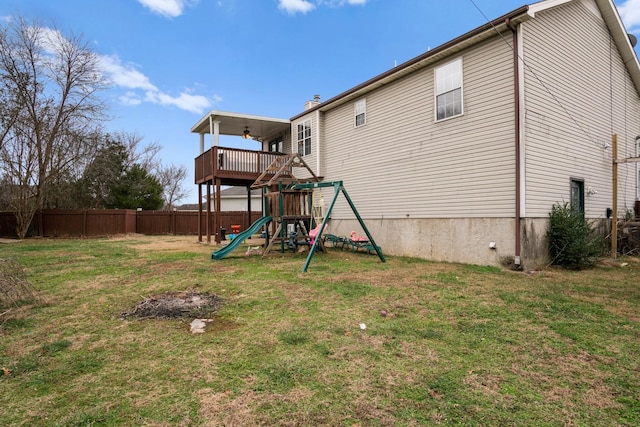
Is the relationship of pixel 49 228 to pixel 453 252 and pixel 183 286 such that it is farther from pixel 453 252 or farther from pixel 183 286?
pixel 453 252

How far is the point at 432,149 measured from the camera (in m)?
9.66

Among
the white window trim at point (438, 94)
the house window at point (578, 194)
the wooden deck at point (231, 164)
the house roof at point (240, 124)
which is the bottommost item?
the house window at point (578, 194)

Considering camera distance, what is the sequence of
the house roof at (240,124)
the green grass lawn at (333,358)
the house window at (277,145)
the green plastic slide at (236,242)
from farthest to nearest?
the house window at (277,145) → the house roof at (240,124) → the green plastic slide at (236,242) → the green grass lawn at (333,358)

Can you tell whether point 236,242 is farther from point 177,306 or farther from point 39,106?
point 39,106

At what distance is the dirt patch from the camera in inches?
180

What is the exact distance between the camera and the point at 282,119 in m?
15.6

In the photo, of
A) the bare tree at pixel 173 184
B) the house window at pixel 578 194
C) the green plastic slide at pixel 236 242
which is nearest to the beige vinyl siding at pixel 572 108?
the house window at pixel 578 194

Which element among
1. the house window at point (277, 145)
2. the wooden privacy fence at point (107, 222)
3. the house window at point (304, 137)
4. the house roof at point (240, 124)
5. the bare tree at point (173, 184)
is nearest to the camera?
the house roof at point (240, 124)

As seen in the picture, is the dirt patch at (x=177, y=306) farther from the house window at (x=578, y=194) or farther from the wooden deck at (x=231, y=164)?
the house window at (x=578, y=194)

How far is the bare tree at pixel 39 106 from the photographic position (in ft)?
54.6

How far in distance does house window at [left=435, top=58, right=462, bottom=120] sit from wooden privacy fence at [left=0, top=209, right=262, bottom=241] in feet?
45.8

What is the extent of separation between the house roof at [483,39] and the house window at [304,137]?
0.82 meters

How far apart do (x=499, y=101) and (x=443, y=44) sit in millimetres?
2313

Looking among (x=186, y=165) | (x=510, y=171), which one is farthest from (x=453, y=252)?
(x=186, y=165)
